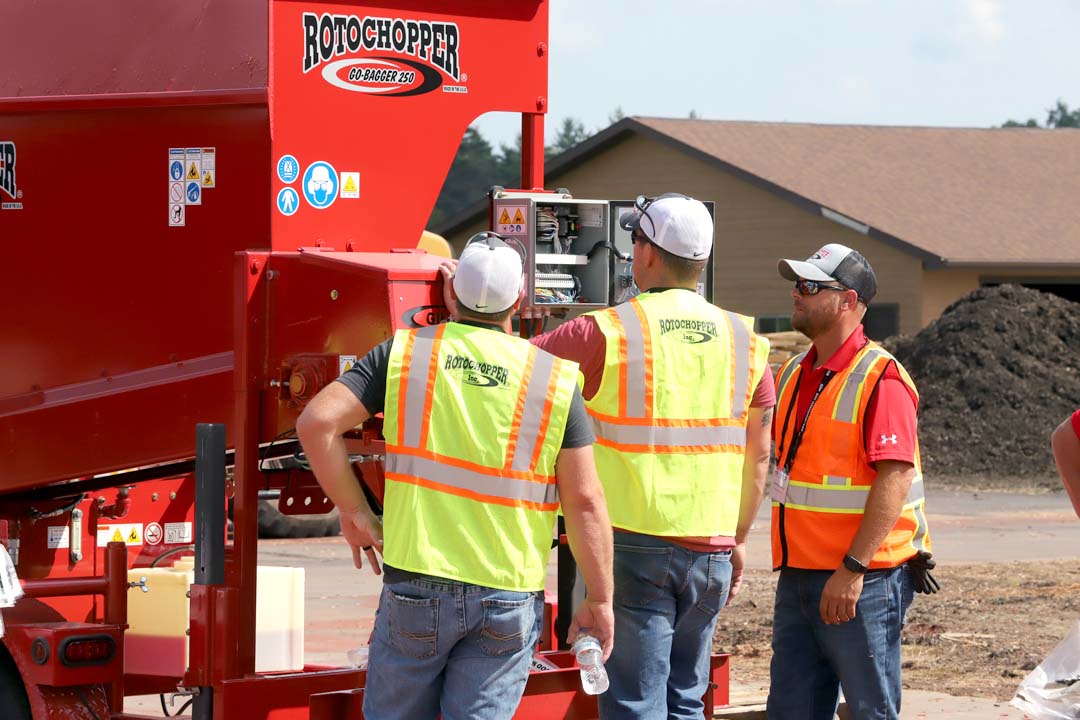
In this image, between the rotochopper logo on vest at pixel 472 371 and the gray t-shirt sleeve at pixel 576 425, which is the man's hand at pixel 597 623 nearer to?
the gray t-shirt sleeve at pixel 576 425

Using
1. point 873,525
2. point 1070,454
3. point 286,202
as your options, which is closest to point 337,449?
point 286,202

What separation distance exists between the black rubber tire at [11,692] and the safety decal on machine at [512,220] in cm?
254

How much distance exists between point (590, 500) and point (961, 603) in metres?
8.56

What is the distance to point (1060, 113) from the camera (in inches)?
5015

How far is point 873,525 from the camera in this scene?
5547mm

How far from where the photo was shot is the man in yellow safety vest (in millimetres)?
4781

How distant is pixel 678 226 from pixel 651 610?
4.07 feet

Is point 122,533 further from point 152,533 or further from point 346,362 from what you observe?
point 346,362

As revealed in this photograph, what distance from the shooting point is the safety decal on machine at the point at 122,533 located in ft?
25.3

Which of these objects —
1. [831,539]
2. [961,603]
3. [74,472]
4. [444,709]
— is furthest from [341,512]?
[961,603]

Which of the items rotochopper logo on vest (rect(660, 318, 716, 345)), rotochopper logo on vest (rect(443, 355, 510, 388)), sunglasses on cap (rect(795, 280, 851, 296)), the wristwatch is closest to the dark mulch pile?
sunglasses on cap (rect(795, 280, 851, 296))

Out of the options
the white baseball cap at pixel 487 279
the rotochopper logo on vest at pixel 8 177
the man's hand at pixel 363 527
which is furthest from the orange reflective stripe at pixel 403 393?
the rotochopper logo on vest at pixel 8 177

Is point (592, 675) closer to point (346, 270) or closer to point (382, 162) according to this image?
point (346, 270)

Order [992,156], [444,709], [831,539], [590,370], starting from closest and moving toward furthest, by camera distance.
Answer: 1. [444,709]
2. [590,370]
3. [831,539]
4. [992,156]
